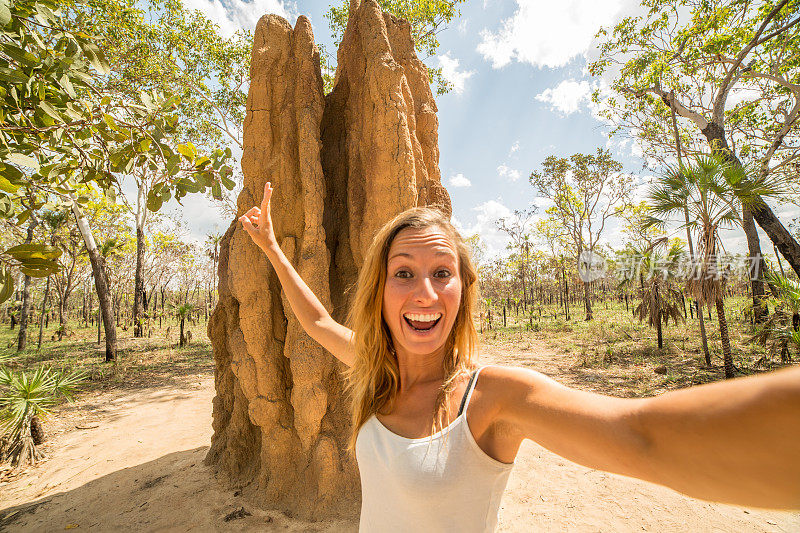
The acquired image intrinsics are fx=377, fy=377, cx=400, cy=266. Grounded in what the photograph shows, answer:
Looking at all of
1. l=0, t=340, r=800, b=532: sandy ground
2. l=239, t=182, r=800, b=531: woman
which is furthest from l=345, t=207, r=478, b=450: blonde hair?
l=0, t=340, r=800, b=532: sandy ground

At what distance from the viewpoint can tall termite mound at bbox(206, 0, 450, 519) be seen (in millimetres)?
3826

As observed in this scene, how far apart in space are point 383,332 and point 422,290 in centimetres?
33

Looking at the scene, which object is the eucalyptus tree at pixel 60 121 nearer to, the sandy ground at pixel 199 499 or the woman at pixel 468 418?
the woman at pixel 468 418

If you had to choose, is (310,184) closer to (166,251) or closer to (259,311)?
(259,311)

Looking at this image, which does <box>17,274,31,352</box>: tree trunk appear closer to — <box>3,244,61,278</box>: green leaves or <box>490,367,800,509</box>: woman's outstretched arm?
<box>3,244,61,278</box>: green leaves

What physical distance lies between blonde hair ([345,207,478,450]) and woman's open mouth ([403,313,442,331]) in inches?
7.7

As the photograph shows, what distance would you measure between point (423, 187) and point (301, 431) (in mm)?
2916

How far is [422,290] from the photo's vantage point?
4.34ft

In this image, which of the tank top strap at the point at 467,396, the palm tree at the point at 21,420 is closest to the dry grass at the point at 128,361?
the palm tree at the point at 21,420

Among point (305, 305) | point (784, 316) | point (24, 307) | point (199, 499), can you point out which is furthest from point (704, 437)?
point (24, 307)

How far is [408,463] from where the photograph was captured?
3.73 ft

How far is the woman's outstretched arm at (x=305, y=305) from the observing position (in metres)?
1.95
